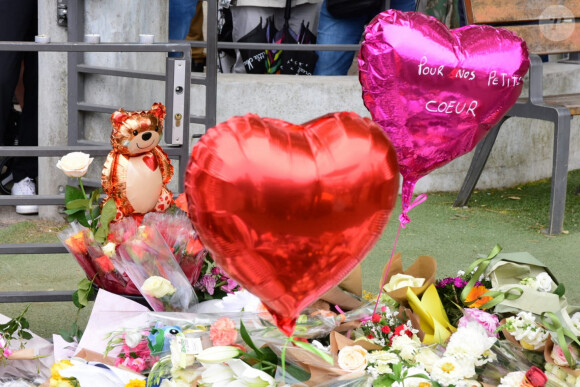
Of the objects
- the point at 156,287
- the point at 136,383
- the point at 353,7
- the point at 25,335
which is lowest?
the point at 25,335

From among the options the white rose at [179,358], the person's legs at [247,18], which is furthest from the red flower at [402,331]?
the person's legs at [247,18]

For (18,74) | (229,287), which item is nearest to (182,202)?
(229,287)

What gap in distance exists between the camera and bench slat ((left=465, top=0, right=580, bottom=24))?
4.41 m

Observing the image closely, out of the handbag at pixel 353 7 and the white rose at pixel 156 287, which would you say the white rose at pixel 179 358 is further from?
the handbag at pixel 353 7

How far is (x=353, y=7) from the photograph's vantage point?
4.81 meters

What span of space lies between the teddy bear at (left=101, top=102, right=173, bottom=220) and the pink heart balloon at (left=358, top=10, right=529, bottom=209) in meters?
0.63

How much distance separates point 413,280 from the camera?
2156 millimetres

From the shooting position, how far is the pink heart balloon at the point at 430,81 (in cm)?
211

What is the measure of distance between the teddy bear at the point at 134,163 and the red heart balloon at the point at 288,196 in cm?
93

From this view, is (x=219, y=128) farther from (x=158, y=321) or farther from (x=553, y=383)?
(x=553, y=383)

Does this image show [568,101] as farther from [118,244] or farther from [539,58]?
[118,244]

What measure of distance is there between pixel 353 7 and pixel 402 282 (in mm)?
2916

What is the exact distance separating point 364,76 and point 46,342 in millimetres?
1155

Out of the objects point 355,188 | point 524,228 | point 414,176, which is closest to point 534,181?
point 524,228
